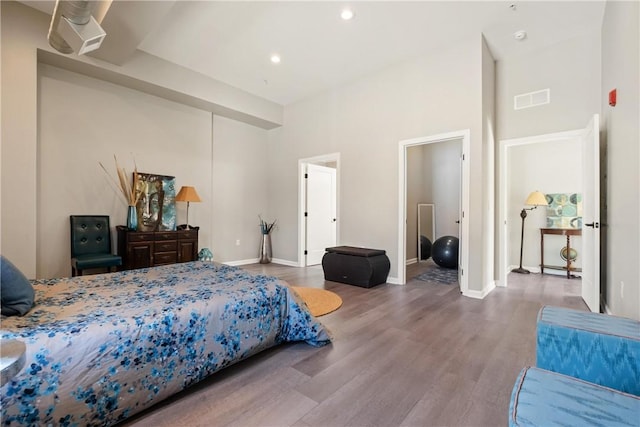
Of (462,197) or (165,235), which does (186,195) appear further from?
(462,197)

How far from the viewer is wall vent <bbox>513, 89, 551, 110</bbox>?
3786mm

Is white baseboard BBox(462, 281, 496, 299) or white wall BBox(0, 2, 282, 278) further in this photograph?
white baseboard BBox(462, 281, 496, 299)

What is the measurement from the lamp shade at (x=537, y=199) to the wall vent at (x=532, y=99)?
1.78 meters

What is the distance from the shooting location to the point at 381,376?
1.85 metres

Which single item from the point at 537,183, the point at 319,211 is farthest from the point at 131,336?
the point at 537,183

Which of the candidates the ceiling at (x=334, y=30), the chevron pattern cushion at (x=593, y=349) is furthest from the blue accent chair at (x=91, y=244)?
the chevron pattern cushion at (x=593, y=349)

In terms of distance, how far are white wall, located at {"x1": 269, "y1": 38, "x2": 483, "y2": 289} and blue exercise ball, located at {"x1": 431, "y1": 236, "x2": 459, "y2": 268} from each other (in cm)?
148

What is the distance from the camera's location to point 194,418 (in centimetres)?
147

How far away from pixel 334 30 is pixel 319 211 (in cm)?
336

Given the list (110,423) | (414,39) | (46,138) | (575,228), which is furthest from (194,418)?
(575,228)

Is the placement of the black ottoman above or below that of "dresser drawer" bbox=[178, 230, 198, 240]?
below

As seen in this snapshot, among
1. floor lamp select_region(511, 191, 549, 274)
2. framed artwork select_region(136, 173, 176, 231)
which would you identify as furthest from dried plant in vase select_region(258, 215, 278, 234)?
floor lamp select_region(511, 191, 549, 274)

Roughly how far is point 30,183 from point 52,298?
7.60 ft

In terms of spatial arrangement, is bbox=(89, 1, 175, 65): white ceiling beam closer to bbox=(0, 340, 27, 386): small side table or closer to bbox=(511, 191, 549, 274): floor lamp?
bbox=(0, 340, 27, 386): small side table
